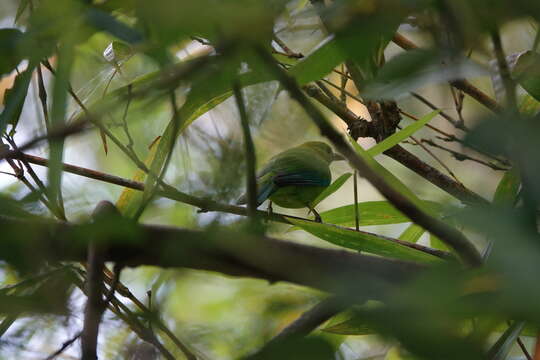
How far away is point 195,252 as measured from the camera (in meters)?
0.47

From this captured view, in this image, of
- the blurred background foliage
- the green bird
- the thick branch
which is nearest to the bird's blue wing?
the green bird

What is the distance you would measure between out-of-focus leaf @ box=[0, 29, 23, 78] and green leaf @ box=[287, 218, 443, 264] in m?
0.61

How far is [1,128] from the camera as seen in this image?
0.77 metres

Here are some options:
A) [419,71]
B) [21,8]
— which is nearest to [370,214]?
[21,8]

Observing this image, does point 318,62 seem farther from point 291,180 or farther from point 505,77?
point 291,180

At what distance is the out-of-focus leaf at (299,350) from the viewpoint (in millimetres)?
386

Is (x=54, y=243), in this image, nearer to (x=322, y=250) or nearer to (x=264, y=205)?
(x=322, y=250)

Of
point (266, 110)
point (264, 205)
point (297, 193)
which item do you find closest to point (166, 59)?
point (266, 110)

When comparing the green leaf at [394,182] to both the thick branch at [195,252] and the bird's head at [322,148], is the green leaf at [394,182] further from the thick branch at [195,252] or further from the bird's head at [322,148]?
the bird's head at [322,148]

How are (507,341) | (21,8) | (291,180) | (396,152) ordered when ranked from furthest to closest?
(291,180) < (396,152) < (21,8) < (507,341)

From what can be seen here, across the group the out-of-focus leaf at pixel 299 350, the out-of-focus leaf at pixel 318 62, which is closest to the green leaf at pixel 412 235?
the out-of-focus leaf at pixel 318 62

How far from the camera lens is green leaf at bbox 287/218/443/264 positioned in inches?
43.3

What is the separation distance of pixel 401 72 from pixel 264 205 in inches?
84.4

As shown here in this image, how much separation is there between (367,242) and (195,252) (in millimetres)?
691
